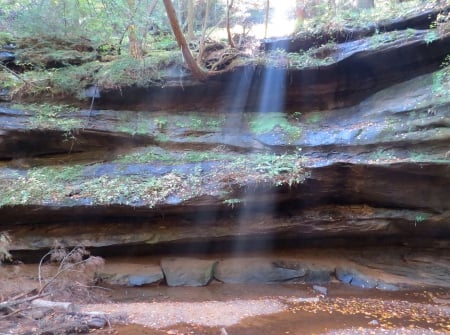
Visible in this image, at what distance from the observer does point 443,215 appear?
29.4ft

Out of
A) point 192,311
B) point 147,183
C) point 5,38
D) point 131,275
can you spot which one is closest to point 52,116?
point 5,38

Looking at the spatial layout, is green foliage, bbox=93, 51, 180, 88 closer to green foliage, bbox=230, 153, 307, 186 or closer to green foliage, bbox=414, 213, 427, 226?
green foliage, bbox=230, 153, 307, 186

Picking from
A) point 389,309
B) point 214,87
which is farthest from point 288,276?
point 214,87

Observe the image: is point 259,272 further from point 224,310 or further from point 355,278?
point 355,278

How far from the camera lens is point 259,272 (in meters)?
9.64

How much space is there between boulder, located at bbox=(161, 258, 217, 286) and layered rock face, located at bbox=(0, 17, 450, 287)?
19cm

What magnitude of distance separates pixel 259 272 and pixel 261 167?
117 inches

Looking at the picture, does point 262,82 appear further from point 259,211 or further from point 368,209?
point 368,209

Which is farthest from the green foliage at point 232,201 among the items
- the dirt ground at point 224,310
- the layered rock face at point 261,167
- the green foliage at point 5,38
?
the green foliage at point 5,38

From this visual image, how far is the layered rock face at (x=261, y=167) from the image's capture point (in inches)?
353

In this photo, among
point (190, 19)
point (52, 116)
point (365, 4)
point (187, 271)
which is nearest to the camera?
point (187, 271)

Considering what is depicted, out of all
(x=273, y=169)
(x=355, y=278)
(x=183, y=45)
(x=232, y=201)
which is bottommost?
(x=355, y=278)

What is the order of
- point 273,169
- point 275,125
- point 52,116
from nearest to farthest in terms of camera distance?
point 273,169, point 52,116, point 275,125

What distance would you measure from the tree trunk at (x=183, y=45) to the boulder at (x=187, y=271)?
5.85m
